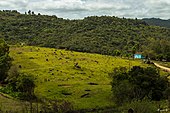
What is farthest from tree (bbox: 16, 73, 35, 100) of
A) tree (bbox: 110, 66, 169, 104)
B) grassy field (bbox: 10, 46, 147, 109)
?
tree (bbox: 110, 66, 169, 104)

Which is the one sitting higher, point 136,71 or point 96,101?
point 136,71

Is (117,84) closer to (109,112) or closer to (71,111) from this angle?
(109,112)

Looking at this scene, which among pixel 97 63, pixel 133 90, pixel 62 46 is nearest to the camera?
pixel 133 90

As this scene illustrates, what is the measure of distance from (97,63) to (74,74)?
1053 inches

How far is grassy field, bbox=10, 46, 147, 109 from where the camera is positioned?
268 feet

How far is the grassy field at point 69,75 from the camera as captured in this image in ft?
268

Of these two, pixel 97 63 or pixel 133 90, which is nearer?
pixel 133 90

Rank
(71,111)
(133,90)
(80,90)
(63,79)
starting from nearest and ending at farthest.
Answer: (71,111) → (133,90) → (80,90) → (63,79)

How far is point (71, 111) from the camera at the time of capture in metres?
69.1

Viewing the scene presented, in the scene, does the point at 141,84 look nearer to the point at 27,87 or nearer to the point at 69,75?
the point at 27,87

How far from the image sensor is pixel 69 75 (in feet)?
348

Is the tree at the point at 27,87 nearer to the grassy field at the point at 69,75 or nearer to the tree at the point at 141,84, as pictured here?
the grassy field at the point at 69,75

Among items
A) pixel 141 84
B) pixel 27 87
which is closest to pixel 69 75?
pixel 27 87

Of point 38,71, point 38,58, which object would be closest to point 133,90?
point 38,71
